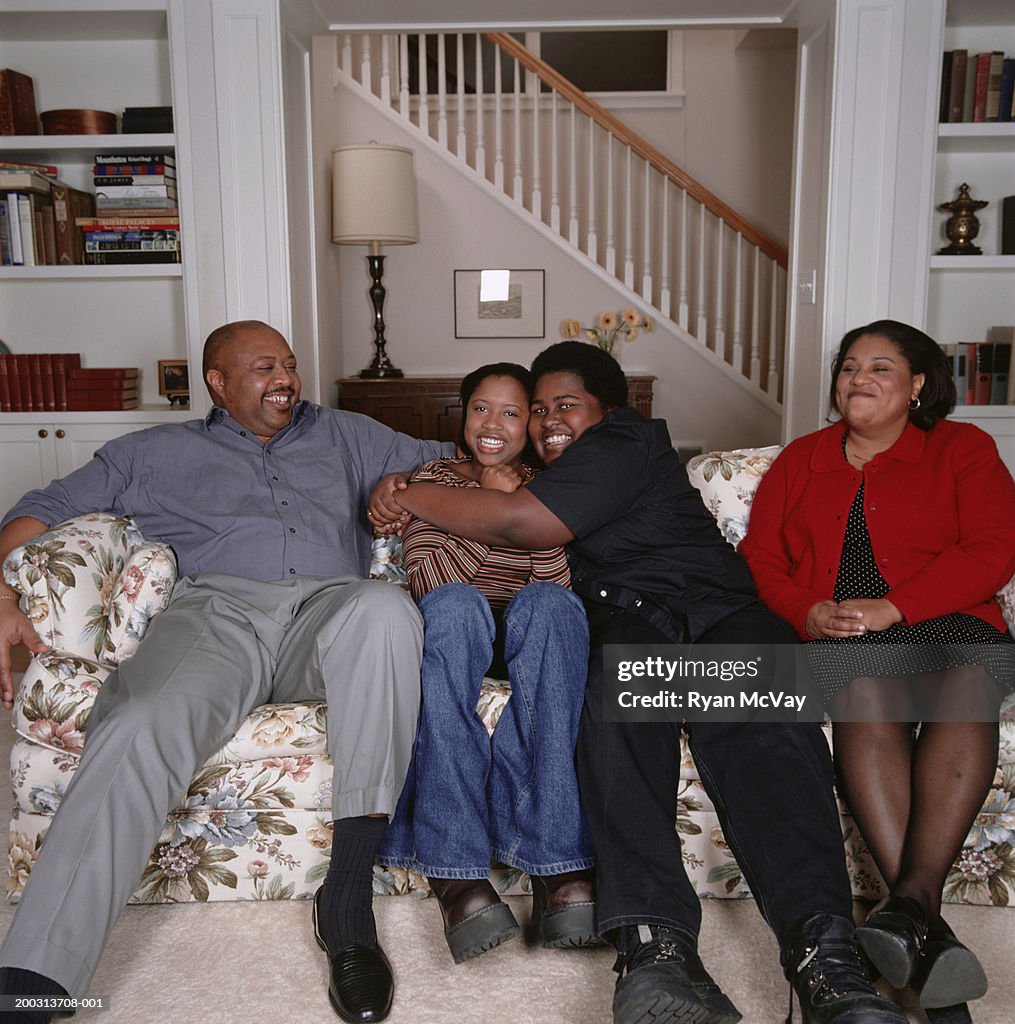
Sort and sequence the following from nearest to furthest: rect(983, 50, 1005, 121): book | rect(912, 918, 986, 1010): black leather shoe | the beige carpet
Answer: rect(912, 918, 986, 1010): black leather shoe
the beige carpet
rect(983, 50, 1005, 121): book

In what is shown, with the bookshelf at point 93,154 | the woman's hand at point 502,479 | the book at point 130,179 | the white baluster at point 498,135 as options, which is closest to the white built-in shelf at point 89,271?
the bookshelf at point 93,154

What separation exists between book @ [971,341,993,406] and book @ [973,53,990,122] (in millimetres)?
753

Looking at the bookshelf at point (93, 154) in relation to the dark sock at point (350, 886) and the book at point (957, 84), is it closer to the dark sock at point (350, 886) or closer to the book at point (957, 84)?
the dark sock at point (350, 886)

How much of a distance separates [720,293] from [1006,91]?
181 centimetres

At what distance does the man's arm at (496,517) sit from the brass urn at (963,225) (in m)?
2.27

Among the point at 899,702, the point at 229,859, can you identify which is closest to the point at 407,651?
the point at 229,859

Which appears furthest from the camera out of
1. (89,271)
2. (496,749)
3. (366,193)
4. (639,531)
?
(366,193)

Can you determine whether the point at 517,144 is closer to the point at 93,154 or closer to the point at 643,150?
the point at 643,150

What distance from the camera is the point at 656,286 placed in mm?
5227

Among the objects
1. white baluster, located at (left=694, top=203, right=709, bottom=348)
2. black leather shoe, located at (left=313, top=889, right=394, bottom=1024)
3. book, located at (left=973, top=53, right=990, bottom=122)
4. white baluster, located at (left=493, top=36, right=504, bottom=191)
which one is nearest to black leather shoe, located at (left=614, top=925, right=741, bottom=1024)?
black leather shoe, located at (left=313, top=889, right=394, bottom=1024)

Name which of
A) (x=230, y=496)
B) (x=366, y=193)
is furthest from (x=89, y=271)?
(x=230, y=496)

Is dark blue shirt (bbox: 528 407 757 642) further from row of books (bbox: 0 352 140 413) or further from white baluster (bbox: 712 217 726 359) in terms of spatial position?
white baluster (bbox: 712 217 726 359)

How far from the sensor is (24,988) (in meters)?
1.43

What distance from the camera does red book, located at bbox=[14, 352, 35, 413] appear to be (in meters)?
3.55
